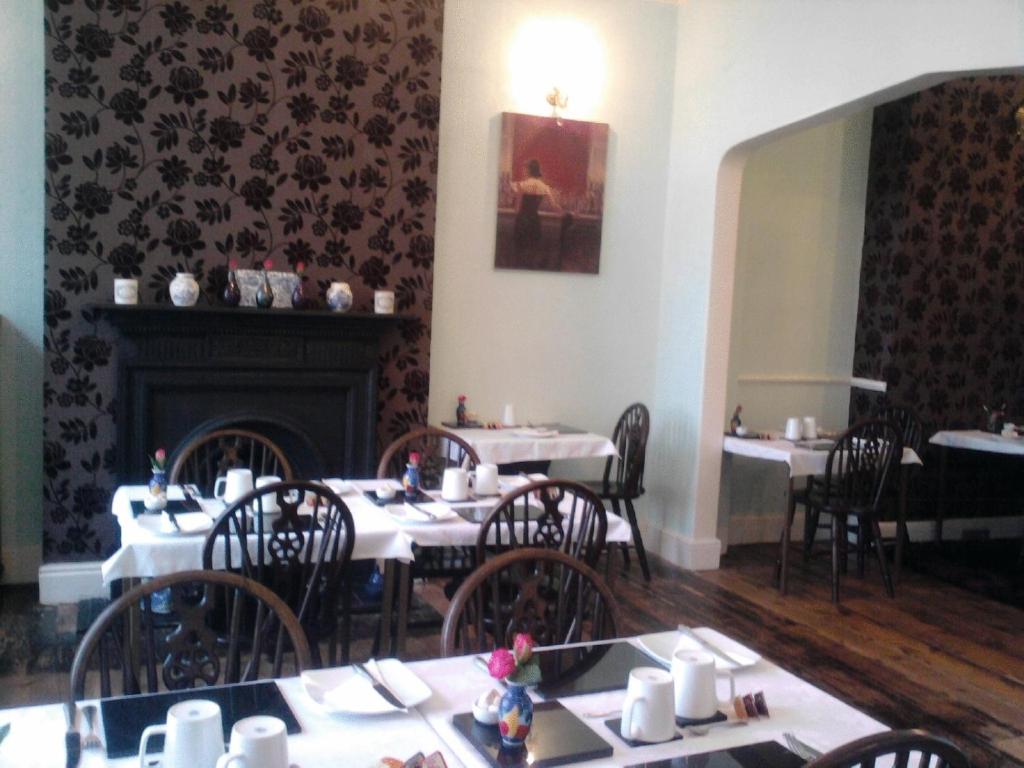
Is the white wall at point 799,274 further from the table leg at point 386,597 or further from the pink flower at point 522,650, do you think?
the pink flower at point 522,650

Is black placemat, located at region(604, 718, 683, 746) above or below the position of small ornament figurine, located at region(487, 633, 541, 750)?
below

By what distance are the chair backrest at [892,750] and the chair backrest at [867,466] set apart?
140 inches

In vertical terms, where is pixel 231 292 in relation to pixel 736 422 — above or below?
above

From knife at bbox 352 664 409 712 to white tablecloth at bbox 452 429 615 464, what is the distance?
2913 millimetres

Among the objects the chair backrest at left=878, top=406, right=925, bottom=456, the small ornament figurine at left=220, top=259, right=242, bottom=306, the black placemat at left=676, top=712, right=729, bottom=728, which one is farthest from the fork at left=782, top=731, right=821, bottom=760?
the chair backrest at left=878, top=406, right=925, bottom=456

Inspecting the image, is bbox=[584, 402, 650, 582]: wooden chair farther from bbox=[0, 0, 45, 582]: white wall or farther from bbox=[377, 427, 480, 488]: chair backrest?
bbox=[0, 0, 45, 582]: white wall

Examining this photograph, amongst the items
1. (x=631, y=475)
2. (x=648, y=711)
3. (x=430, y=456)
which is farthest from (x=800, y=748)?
(x=631, y=475)

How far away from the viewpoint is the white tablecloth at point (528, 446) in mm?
4797

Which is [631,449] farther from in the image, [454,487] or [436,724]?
[436,724]

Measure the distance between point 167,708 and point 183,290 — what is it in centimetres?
305

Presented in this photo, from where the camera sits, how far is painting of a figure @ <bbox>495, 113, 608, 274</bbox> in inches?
208

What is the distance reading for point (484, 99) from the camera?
521 cm

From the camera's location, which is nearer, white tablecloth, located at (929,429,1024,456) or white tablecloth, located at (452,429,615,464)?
white tablecloth, located at (452,429,615,464)

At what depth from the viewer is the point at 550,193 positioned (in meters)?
5.40
